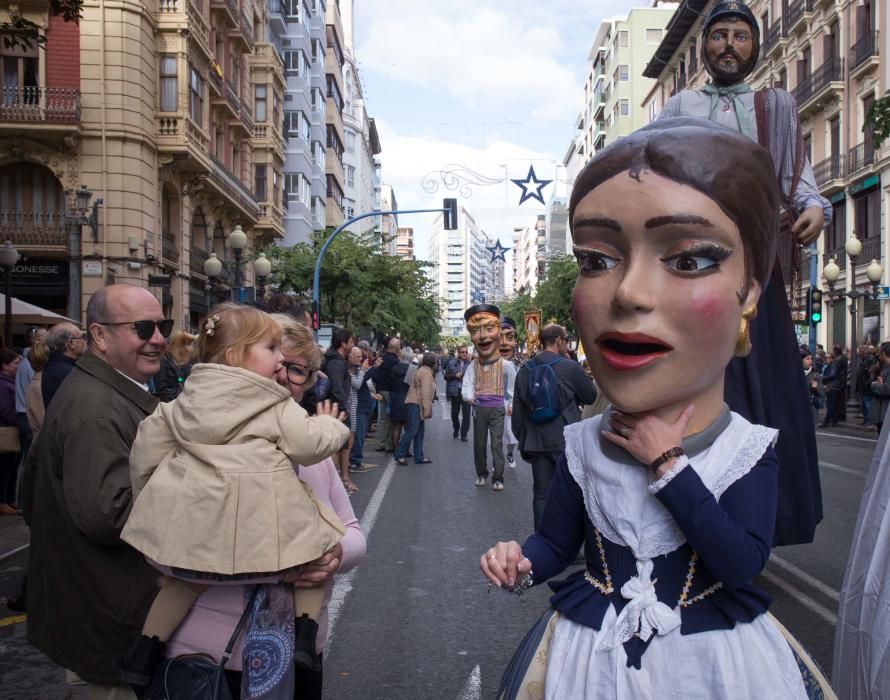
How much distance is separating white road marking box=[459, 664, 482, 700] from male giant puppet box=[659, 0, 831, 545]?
1706 millimetres

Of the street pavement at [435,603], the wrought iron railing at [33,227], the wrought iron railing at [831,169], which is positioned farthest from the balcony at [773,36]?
the street pavement at [435,603]

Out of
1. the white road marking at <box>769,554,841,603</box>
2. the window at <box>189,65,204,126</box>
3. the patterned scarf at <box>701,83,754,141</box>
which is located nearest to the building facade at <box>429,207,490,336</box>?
the window at <box>189,65,204,126</box>

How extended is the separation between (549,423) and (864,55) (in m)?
28.3

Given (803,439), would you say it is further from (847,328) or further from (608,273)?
(847,328)

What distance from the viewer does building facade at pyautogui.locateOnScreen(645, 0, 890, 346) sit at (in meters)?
29.9

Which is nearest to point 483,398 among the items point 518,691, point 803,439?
point 803,439

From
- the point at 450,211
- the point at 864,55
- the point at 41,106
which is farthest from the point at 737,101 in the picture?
the point at 864,55

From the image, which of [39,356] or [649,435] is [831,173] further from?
[649,435]

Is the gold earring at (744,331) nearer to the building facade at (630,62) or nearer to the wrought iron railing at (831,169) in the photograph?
the wrought iron railing at (831,169)

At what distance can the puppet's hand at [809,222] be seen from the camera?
3.13 meters

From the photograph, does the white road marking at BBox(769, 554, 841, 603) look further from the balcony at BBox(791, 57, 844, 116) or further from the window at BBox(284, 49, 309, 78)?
the window at BBox(284, 49, 309, 78)

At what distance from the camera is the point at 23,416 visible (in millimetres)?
10047

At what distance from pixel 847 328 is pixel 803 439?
103 ft

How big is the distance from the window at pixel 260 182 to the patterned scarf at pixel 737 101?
125ft
